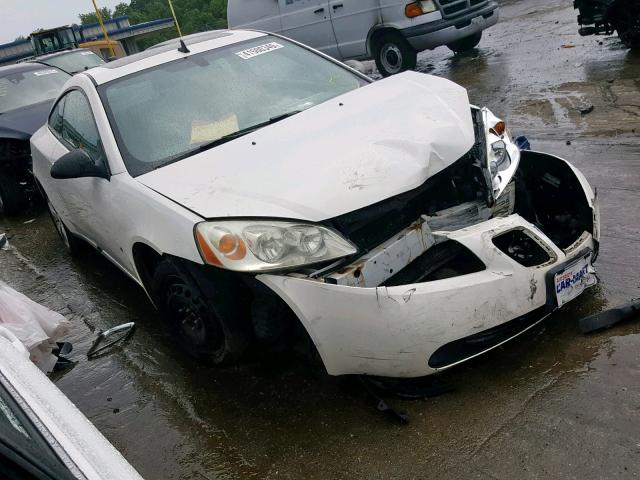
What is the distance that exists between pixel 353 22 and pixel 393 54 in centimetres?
82

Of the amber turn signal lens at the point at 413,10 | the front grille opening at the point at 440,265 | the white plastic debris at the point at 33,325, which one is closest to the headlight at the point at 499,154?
the front grille opening at the point at 440,265

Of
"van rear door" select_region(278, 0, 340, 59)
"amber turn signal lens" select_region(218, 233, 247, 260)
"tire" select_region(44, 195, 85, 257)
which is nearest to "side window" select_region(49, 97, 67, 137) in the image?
"tire" select_region(44, 195, 85, 257)

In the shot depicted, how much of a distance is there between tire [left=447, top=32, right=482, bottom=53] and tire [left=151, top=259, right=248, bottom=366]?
28.7 ft

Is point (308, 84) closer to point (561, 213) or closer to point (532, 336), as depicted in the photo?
point (561, 213)

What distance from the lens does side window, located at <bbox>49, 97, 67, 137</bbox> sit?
449cm

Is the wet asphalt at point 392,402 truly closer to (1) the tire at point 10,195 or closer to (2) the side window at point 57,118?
(2) the side window at point 57,118

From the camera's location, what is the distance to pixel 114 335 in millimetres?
3904

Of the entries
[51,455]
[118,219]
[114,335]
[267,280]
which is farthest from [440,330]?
[114,335]

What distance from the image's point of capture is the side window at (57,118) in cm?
449

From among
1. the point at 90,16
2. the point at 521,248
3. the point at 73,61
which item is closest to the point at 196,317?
the point at 521,248

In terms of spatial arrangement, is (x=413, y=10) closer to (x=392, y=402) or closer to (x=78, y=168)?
(x=78, y=168)

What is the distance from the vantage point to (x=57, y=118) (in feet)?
15.1

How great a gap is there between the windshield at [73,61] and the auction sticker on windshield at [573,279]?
803 centimetres

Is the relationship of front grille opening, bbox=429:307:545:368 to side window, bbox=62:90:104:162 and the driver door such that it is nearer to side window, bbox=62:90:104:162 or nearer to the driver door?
the driver door
